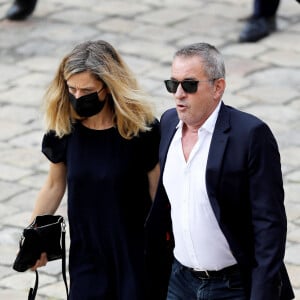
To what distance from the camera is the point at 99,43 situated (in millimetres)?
5328

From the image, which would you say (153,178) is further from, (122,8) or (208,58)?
(122,8)

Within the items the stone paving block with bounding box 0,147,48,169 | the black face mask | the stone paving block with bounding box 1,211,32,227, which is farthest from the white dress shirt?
the stone paving block with bounding box 0,147,48,169

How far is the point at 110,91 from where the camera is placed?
207 inches

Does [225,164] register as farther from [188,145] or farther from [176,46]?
[176,46]

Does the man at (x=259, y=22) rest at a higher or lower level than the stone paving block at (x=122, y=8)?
higher

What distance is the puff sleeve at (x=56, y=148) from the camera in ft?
17.7

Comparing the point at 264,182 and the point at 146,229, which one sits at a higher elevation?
the point at 264,182

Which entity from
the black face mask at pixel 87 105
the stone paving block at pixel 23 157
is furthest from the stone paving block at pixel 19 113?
the black face mask at pixel 87 105

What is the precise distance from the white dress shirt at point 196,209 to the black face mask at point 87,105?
1.59 feet

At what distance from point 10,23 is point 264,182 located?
7461 millimetres

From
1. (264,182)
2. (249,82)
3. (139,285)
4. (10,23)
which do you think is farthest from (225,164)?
(10,23)

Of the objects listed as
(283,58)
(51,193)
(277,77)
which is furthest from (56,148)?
(283,58)

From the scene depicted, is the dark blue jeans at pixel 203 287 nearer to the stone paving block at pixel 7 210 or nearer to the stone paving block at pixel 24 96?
the stone paving block at pixel 7 210

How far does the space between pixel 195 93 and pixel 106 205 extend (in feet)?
2.44
